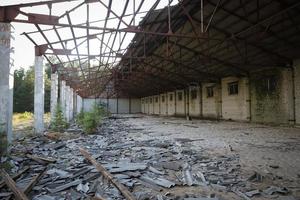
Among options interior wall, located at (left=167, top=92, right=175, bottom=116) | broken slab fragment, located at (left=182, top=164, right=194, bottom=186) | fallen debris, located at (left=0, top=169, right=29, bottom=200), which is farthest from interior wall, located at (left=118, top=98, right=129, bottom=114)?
fallen debris, located at (left=0, top=169, right=29, bottom=200)

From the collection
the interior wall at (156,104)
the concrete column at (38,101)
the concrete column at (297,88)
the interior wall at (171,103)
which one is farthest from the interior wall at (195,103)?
the concrete column at (38,101)

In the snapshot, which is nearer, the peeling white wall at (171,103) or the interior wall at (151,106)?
the peeling white wall at (171,103)

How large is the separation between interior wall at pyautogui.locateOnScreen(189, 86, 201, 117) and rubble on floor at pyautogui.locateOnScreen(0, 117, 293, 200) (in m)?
18.7

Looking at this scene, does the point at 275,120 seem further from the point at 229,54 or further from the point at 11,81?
the point at 11,81

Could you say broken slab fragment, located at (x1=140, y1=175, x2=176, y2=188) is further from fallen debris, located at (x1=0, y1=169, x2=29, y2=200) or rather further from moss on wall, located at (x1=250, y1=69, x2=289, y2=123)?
moss on wall, located at (x1=250, y1=69, x2=289, y2=123)

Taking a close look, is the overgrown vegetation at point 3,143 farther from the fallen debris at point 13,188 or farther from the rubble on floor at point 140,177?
the fallen debris at point 13,188

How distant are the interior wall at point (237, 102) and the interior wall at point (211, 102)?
851 millimetres

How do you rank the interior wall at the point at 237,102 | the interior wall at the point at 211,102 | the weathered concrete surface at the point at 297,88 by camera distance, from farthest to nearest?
the interior wall at the point at 211,102 < the interior wall at the point at 237,102 < the weathered concrete surface at the point at 297,88

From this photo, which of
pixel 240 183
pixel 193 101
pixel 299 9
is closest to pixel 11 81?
pixel 240 183

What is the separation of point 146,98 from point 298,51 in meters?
36.6

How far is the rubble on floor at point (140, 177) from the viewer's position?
4.34 m

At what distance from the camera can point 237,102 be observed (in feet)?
65.0

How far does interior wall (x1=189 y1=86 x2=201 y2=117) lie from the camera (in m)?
26.3

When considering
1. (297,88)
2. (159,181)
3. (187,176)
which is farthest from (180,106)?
(159,181)
